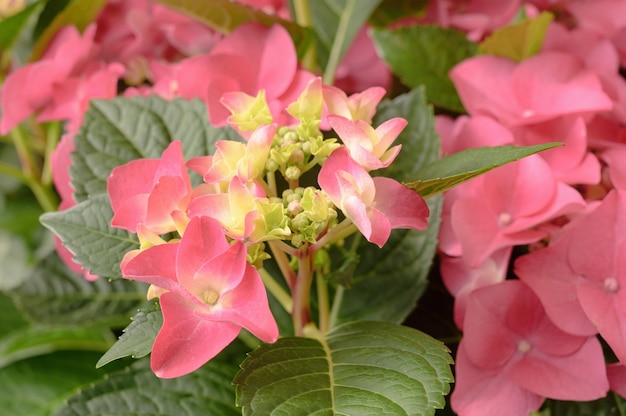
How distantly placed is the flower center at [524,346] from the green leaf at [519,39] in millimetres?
275

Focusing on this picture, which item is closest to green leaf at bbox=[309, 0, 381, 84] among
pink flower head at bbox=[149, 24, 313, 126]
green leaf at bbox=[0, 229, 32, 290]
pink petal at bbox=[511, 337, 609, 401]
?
pink flower head at bbox=[149, 24, 313, 126]

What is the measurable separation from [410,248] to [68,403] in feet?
0.94

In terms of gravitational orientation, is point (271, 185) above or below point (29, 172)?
above

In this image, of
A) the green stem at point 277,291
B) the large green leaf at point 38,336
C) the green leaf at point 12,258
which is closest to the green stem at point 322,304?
the green stem at point 277,291

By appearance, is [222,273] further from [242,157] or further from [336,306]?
[336,306]

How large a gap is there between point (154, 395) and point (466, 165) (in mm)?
291

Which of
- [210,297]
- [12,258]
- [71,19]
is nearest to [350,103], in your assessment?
[210,297]

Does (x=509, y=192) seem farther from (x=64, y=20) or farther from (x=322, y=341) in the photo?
(x=64, y=20)

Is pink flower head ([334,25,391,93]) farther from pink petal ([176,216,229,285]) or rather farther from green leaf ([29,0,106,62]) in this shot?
pink petal ([176,216,229,285])

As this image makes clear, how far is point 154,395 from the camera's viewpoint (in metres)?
0.54

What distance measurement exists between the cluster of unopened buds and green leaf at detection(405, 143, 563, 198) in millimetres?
25

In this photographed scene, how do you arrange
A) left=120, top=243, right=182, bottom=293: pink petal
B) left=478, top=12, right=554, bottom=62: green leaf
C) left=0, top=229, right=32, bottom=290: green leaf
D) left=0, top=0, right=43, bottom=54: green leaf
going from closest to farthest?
left=120, top=243, right=182, bottom=293: pink petal → left=478, top=12, right=554, bottom=62: green leaf → left=0, top=0, right=43, bottom=54: green leaf → left=0, top=229, right=32, bottom=290: green leaf

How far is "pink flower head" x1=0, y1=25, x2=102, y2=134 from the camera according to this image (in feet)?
2.23

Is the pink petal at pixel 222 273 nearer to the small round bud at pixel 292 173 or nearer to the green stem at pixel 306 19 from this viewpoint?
the small round bud at pixel 292 173
